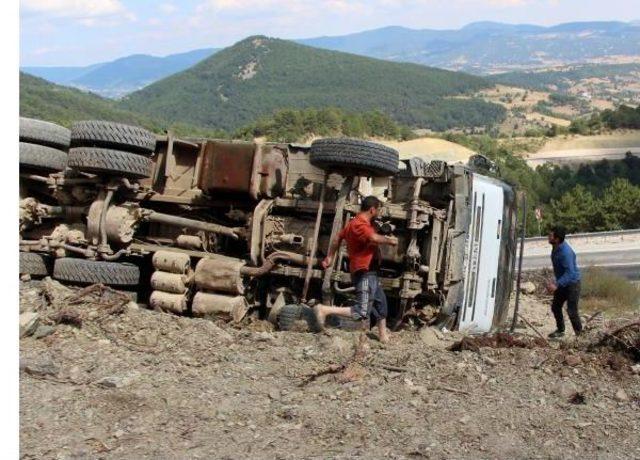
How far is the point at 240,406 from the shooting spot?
17.1ft

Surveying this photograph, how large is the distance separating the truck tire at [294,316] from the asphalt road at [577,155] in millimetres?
62584

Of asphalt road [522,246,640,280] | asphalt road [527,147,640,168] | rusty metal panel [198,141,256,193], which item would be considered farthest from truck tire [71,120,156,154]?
asphalt road [527,147,640,168]

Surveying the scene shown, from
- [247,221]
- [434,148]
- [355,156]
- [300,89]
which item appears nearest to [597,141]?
[434,148]

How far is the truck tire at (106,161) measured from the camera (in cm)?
805

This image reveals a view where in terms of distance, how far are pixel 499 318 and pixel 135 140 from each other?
4.44 metres

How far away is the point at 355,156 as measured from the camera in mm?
7465

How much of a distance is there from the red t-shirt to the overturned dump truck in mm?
761

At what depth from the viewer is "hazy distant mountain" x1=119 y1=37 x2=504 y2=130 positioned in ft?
474

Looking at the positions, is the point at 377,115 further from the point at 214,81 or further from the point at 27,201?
the point at 214,81

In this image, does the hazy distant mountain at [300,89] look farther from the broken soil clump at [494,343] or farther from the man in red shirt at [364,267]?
the broken soil clump at [494,343]

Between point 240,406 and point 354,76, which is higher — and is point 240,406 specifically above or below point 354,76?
below

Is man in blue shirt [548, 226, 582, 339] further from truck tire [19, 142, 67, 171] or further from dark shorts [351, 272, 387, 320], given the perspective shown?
truck tire [19, 142, 67, 171]

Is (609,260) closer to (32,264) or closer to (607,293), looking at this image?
Answer: (607,293)

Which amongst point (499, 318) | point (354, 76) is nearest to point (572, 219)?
point (499, 318)
